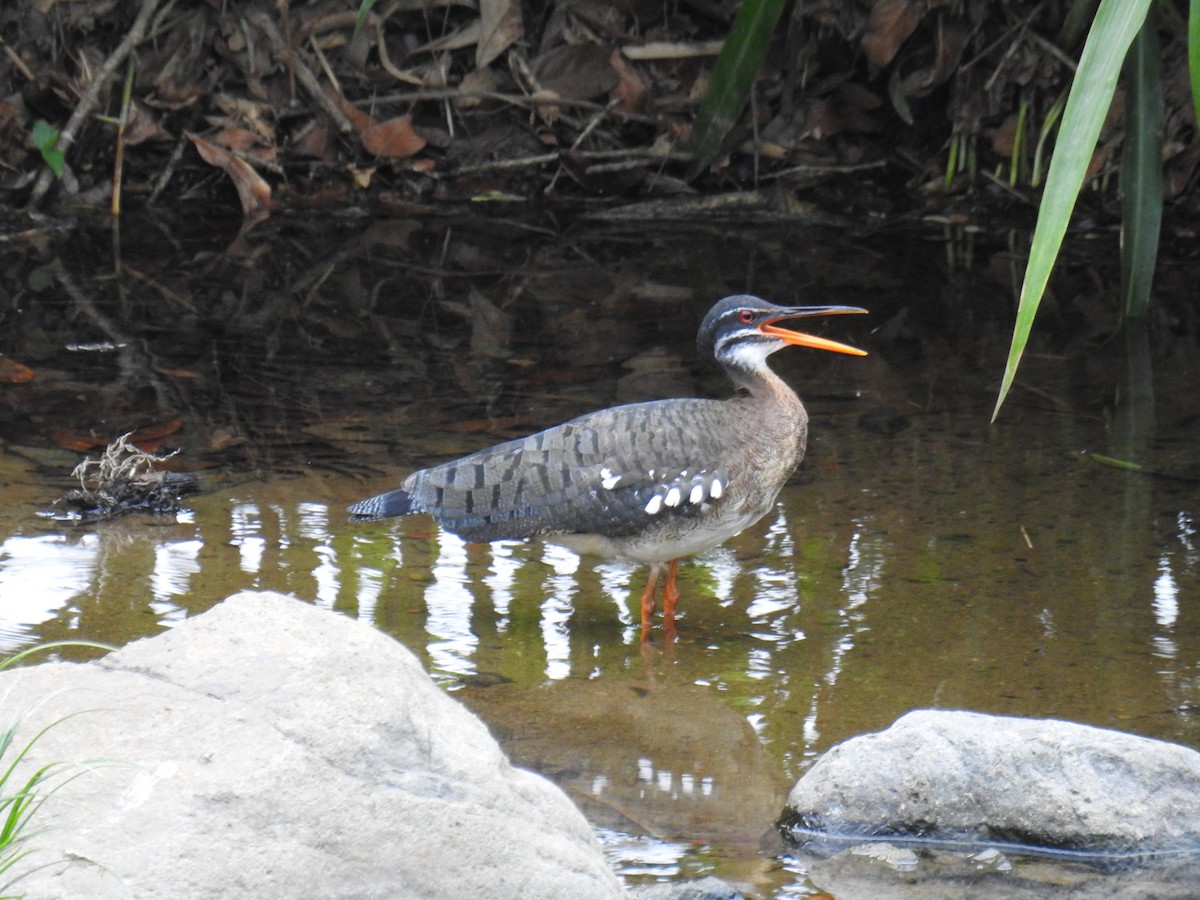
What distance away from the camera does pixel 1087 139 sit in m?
3.66

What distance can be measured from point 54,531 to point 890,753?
3173mm

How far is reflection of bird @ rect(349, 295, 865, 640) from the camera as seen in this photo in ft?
16.5

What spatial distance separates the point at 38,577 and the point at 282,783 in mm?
2588

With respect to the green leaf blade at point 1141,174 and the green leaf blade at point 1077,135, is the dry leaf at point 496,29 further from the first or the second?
the green leaf blade at point 1077,135

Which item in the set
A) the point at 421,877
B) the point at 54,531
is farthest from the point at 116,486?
the point at 421,877

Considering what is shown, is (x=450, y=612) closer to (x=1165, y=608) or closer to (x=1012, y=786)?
(x=1012, y=786)

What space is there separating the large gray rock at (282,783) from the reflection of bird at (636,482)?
179 centimetres

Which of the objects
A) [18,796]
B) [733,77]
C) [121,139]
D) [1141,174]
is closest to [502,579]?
[18,796]

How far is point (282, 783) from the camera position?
288cm

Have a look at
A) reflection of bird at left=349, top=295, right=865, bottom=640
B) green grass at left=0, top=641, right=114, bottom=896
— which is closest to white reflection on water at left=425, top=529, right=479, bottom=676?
reflection of bird at left=349, top=295, right=865, bottom=640

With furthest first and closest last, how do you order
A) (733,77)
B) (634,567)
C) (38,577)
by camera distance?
(733,77) → (634,567) → (38,577)

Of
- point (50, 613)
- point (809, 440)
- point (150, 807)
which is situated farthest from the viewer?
point (809, 440)

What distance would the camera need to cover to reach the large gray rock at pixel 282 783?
2717mm

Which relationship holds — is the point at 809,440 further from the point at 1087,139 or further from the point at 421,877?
the point at 421,877
